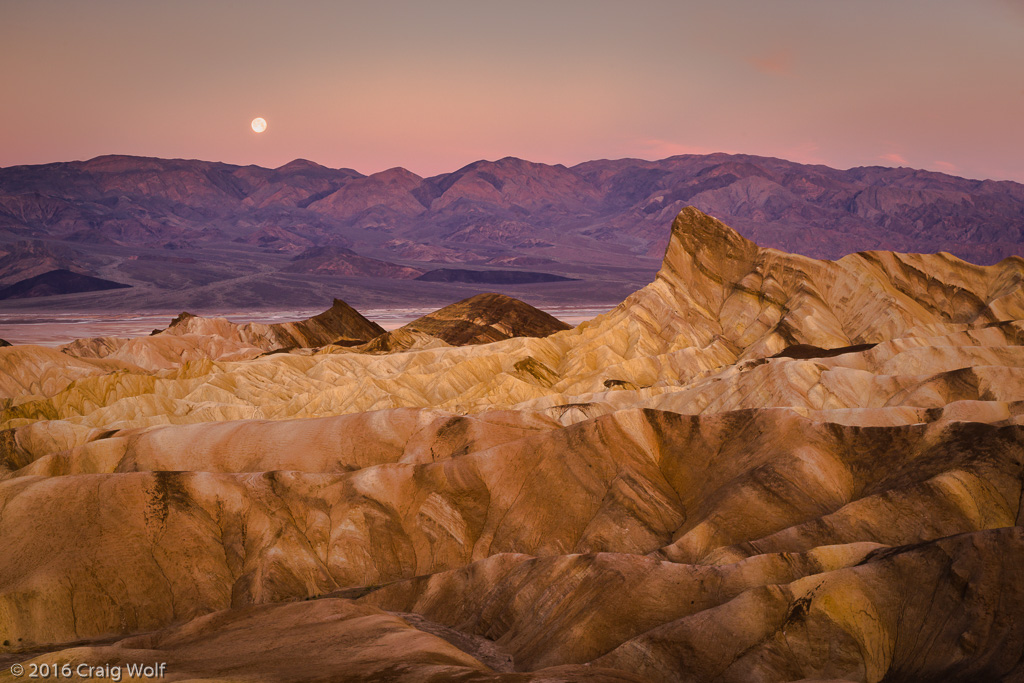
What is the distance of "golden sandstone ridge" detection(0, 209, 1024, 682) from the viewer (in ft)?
65.2

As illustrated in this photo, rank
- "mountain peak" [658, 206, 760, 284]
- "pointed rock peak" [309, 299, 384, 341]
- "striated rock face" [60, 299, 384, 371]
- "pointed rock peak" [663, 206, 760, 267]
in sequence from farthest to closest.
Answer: "pointed rock peak" [309, 299, 384, 341] < "striated rock face" [60, 299, 384, 371] < "pointed rock peak" [663, 206, 760, 267] < "mountain peak" [658, 206, 760, 284]

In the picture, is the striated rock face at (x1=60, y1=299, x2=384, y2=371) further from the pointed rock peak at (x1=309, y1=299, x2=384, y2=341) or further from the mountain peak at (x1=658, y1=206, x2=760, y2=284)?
the mountain peak at (x1=658, y1=206, x2=760, y2=284)

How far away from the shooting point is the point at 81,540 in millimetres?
29875

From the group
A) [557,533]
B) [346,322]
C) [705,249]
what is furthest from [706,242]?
[557,533]

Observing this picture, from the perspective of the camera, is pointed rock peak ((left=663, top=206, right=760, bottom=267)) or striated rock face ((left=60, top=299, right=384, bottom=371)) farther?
striated rock face ((left=60, top=299, right=384, bottom=371))

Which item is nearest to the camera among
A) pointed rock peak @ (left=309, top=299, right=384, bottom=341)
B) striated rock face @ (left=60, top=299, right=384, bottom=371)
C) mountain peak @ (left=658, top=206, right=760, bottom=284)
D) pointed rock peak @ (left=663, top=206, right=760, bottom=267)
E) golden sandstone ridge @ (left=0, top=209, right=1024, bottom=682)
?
golden sandstone ridge @ (left=0, top=209, right=1024, bottom=682)

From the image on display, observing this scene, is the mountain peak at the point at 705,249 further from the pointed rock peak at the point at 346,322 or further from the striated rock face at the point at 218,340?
the pointed rock peak at the point at 346,322

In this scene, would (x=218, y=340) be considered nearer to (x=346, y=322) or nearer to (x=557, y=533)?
(x=346, y=322)

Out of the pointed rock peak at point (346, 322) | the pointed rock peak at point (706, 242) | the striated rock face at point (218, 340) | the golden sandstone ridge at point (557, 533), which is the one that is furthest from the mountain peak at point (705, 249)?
the pointed rock peak at point (346, 322)

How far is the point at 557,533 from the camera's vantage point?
32469 millimetres

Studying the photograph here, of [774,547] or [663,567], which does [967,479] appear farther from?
[663,567]

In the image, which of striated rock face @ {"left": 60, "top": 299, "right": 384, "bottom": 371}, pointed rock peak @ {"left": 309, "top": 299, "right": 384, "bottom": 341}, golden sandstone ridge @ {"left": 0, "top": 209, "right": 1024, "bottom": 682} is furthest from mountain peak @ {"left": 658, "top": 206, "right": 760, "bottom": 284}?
pointed rock peak @ {"left": 309, "top": 299, "right": 384, "bottom": 341}

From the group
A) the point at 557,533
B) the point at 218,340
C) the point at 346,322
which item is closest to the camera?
the point at 557,533

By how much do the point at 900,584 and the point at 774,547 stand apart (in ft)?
16.4
